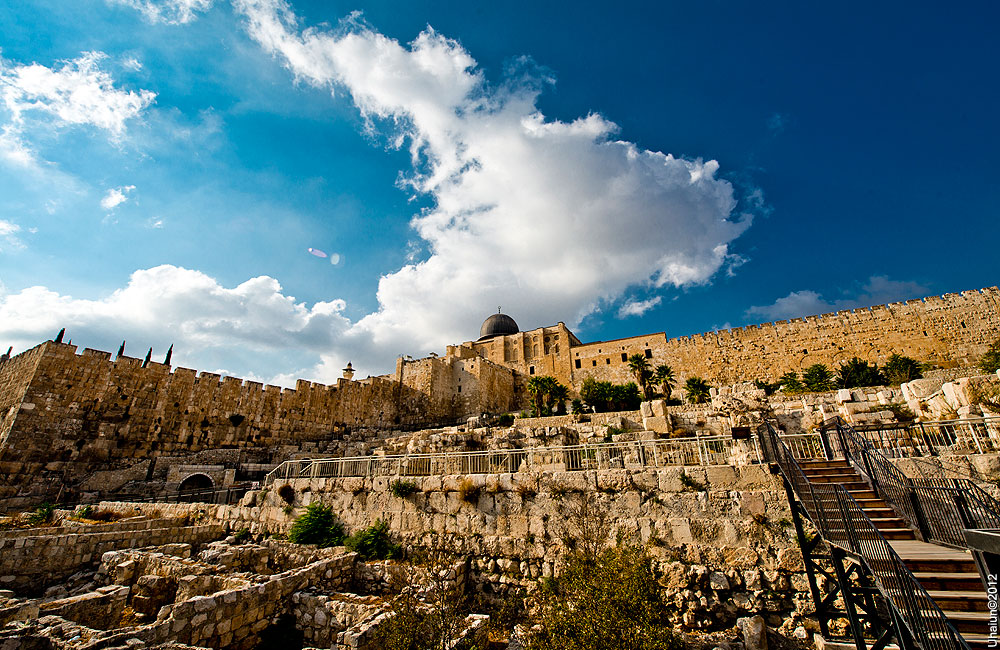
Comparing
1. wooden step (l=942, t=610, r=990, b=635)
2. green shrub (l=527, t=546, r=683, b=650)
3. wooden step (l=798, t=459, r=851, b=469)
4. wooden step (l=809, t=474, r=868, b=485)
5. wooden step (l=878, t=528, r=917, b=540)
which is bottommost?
green shrub (l=527, t=546, r=683, b=650)

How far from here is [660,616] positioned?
6160mm

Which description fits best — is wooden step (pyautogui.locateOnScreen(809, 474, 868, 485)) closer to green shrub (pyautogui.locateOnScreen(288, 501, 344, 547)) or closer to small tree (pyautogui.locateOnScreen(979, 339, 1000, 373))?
green shrub (pyautogui.locateOnScreen(288, 501, 344, 547))

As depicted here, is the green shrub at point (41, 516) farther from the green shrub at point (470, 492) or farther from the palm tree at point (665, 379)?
the palm tree at point (665, 379)

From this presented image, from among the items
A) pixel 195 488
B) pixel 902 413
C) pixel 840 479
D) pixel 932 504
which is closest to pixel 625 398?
pixel 902 413

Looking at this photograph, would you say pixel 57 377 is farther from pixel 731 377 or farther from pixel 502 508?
pixel 731 377

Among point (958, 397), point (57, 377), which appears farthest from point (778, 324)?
point (57, 377)

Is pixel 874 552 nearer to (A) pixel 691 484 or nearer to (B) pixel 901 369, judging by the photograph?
(A) pixel 691 484

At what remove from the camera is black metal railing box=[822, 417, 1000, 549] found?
15.9ft

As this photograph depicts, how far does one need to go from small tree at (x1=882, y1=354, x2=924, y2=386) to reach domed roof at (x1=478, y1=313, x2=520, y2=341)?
37930 mm

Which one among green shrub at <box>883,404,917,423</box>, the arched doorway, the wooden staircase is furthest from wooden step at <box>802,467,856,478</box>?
the arched doorway

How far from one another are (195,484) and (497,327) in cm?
4035

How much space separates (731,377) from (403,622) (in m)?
40.0

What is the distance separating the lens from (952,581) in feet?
14.3

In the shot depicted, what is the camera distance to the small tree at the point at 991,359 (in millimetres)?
25620
